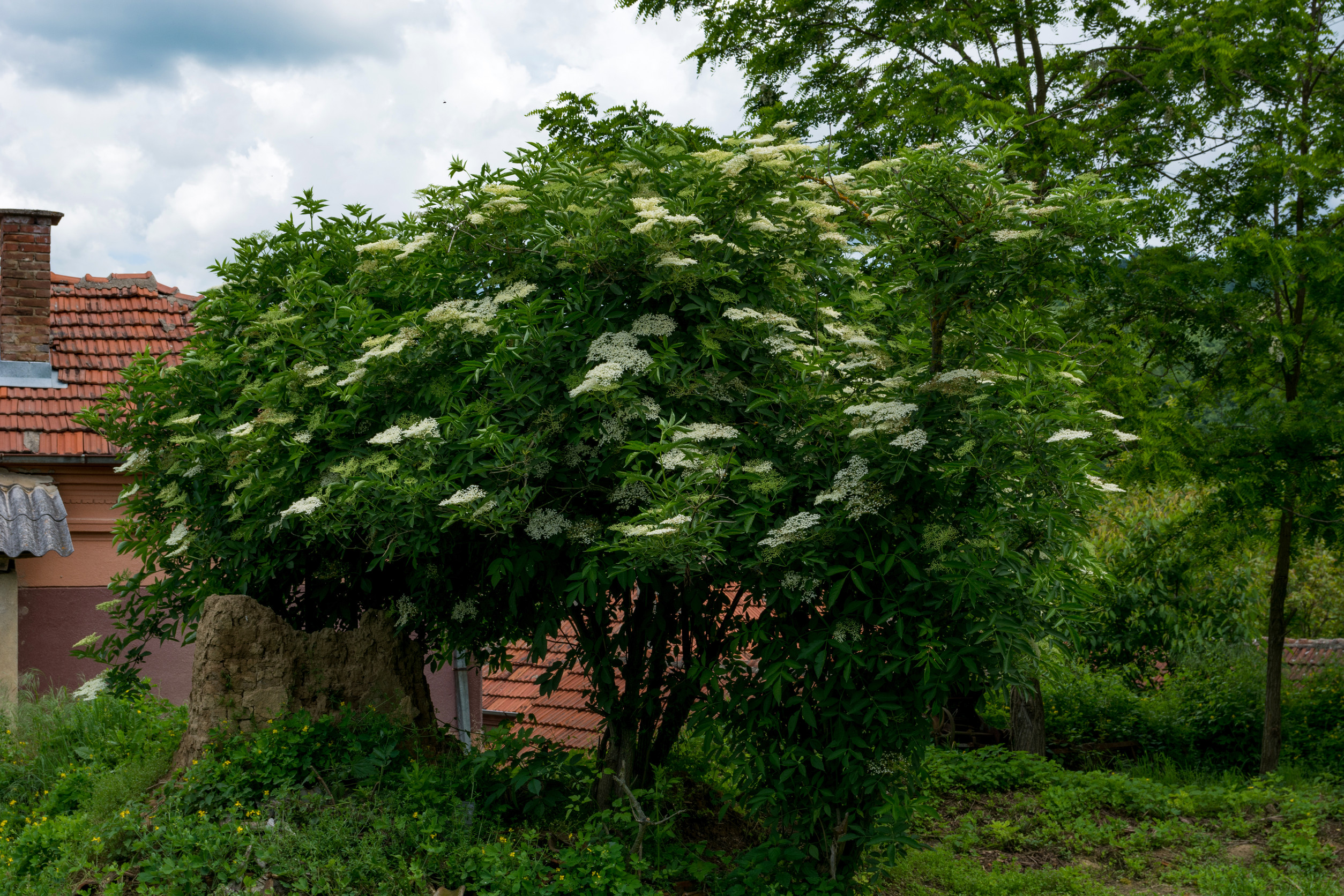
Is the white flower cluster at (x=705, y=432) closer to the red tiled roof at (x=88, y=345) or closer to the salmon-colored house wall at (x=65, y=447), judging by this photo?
the salmon-colored house wall at (x=65, y=447)

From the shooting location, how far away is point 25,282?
11.6 meters

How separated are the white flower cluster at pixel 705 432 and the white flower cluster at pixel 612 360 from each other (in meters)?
0.37

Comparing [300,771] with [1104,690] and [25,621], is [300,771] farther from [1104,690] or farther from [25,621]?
[1104,690]

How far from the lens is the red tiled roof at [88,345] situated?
419 inches

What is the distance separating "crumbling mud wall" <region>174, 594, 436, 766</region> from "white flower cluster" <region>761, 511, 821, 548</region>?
321 centimetres

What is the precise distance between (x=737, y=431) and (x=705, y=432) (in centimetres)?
35

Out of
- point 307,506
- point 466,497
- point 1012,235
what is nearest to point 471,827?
point 307,506

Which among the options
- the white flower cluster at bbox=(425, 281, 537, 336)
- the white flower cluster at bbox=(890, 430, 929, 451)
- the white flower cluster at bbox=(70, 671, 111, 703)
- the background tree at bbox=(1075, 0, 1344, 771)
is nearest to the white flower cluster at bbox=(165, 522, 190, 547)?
the white flower cluster at bbox=(70, 671, 111, 703)

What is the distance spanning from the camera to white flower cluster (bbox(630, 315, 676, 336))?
4.84 metres

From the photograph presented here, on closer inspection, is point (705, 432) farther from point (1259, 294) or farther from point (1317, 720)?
point (1317, 720)

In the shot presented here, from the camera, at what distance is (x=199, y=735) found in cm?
592

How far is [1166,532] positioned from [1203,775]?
2.36 m

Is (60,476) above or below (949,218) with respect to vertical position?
below

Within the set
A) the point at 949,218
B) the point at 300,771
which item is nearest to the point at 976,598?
the point at 949,218
